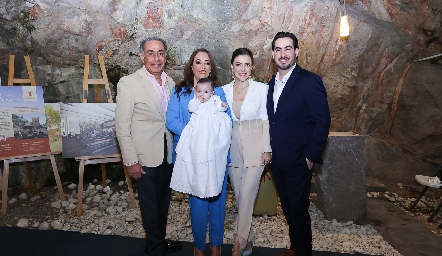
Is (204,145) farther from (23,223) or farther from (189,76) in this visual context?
(23,223)

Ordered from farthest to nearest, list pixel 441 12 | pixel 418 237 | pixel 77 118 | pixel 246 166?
pixel 441 12 → pixel 77 118 → pixel 418 237 → pixel 246 166

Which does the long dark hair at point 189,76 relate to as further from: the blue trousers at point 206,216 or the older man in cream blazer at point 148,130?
the blue trousers at point 206,216

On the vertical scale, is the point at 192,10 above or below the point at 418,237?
above

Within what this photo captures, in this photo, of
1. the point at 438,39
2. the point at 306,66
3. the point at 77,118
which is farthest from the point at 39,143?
the point at 438,39

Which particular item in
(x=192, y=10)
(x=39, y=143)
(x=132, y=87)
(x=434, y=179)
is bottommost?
(x=434, y=179)

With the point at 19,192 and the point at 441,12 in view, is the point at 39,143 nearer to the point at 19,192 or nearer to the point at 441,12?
the point at 19,192

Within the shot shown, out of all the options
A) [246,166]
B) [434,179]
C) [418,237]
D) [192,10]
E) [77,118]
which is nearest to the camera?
[246,166]

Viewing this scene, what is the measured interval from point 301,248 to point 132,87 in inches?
72.3

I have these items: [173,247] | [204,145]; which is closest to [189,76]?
[204,145]

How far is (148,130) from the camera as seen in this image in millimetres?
2730

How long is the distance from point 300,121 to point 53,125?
11.2ft

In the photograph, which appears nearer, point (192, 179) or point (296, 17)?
point (192, 179)

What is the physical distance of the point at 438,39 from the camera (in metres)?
6.06

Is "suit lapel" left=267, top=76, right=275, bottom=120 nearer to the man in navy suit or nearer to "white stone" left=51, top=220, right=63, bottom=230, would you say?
the man in navy suit
